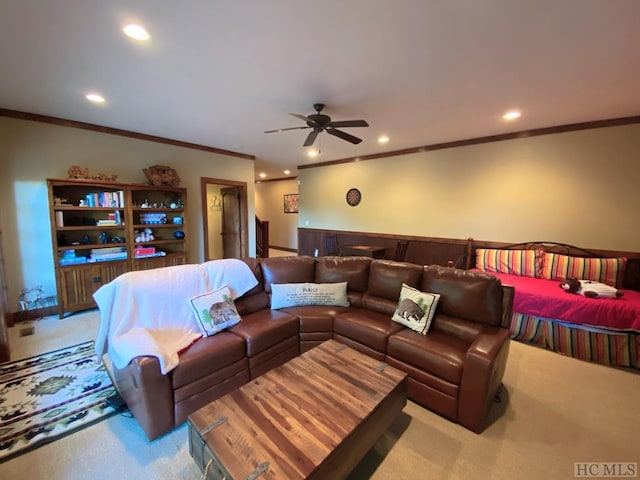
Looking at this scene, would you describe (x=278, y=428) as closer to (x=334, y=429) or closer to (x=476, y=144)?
(x=334, y=429)

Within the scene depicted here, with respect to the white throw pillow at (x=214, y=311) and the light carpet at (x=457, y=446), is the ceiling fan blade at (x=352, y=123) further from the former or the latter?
the light carpet at (x=457, y=446)

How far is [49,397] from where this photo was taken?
2.11 meters

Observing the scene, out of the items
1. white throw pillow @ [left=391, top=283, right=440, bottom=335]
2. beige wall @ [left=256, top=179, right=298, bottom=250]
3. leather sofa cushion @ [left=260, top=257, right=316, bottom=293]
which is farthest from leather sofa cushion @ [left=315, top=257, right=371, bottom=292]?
beige wall @ [left=256, top=179, right=298, bottom=250]

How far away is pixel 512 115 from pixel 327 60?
2706 mm

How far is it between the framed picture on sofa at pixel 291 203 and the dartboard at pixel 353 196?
2.81 m

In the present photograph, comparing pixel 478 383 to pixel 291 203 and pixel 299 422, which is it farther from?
pixel 291 203

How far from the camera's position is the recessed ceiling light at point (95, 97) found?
114 inches

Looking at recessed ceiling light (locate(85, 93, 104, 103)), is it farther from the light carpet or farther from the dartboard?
the dartboard

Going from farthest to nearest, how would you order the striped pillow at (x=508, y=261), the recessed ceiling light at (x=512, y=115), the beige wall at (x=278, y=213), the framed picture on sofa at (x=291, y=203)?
the beige wall at (x=278, y=213) < the framed picture on sofa at (x=291, y=203) < the striped pillow at (x=508, y=261) < the recessed ceiling light at (x=512, y=115)

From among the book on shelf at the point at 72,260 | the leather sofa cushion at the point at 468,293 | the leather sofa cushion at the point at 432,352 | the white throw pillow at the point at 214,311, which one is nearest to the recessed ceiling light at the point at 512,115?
the leather sofa cushion at the point at 468,293

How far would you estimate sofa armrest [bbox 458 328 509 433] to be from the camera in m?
1.76

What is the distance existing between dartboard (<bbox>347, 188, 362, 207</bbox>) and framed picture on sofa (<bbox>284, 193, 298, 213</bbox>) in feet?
9.22

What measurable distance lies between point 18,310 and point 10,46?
3.35 m

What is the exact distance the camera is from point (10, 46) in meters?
2.03
